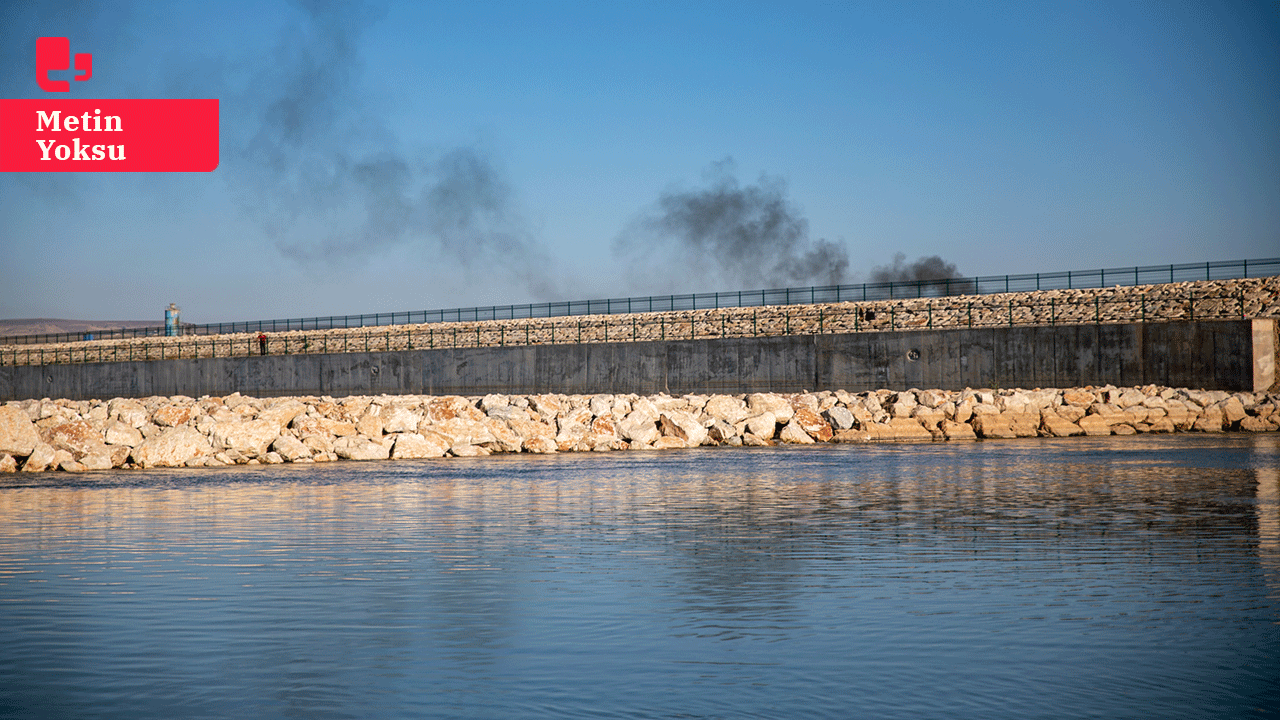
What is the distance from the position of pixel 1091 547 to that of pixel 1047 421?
2354cm

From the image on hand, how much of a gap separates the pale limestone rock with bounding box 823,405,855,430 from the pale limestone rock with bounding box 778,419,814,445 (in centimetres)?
168

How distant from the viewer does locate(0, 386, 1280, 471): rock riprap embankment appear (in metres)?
23.2

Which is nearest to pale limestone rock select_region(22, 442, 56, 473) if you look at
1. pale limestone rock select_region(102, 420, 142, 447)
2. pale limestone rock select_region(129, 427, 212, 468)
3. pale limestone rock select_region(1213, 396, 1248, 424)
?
pale limestone rock select_region(102, 420, 142, 447)

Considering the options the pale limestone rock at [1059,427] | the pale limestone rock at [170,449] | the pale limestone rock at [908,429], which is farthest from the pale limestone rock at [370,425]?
the pale limestone rock at [1059,427]

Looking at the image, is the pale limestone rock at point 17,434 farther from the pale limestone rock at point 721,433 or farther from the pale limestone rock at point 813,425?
the pale limestone rock at point 813,425

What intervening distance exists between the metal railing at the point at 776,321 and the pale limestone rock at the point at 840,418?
69.6 ft

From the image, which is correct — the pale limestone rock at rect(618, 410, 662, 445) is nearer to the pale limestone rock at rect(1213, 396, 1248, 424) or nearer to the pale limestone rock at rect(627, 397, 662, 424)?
the pale limestone rock at rect(627, 397, 662, 424)

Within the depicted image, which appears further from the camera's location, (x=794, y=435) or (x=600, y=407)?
(x=794, y=435)

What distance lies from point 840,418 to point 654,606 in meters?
24.4

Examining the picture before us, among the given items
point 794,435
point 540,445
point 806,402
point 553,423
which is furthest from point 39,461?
point 806,402

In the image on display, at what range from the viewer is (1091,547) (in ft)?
29.5

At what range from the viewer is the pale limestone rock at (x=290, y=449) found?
23750 mm

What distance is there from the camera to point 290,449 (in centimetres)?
2384

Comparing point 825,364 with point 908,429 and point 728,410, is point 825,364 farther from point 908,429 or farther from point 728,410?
point 728,410
